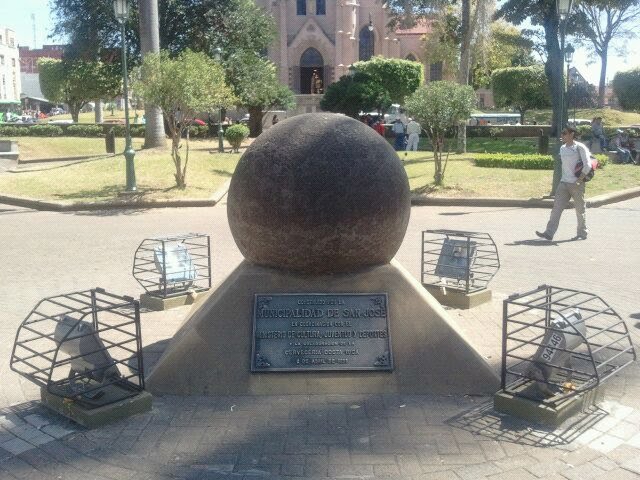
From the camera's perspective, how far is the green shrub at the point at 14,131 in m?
39.0

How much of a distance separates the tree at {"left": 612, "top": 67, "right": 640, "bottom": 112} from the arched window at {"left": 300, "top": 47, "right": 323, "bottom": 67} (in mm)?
24425

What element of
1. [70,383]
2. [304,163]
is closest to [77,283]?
[70,383]

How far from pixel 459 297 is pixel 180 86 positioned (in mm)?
10623

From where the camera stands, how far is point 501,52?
51.2m

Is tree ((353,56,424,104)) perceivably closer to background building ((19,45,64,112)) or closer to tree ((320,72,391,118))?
tree ((320,72,391,118))

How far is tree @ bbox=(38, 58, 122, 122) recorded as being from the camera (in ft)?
102

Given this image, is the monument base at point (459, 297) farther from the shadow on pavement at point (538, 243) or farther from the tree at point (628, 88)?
the tree at point (628, 88)

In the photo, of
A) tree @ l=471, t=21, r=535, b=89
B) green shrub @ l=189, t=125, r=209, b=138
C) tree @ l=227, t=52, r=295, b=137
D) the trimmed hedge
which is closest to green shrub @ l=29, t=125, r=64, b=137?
green shrub @ l=189, t=125, r=209, b=138

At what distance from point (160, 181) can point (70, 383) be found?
572 inches

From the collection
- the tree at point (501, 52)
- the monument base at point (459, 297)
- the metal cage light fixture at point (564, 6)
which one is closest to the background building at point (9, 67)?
the tree at point (501, 52)

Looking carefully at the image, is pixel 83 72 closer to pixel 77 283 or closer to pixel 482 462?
pixel 77 283

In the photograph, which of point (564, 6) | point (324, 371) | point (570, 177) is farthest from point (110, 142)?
point (324, 371)

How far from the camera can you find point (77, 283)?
9.28m

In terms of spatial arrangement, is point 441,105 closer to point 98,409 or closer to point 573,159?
point 573,159
